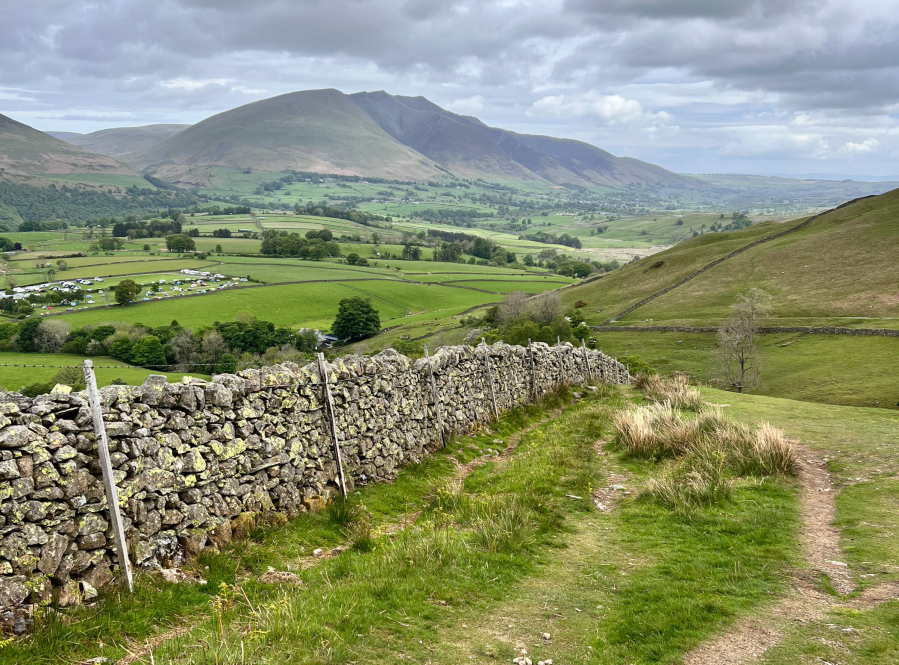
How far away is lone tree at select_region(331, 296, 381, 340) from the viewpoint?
336ft

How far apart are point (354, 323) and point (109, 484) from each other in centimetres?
9715

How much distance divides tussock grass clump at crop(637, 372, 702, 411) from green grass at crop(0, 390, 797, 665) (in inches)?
365

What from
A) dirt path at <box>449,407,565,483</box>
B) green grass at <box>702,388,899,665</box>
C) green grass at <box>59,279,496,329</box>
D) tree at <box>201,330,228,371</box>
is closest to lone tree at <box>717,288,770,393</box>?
green grass at <box>702,388,899,665</box>

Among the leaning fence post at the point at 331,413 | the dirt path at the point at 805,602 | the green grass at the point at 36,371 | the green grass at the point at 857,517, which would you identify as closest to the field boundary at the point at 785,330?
the green grass at the point at 857,517

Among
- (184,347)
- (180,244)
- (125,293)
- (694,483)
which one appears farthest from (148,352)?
(180,244)

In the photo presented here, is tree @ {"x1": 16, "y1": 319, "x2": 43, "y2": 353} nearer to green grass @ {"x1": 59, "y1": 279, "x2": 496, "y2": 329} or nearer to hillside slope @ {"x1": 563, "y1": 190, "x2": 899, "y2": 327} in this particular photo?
Result: green grass @ {"x1": 59, "y1": 279, "x2": 496, "y2": 329}

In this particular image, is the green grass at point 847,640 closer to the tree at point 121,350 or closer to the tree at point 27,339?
the tree at point 121,350

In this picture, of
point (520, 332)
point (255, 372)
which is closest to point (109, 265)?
point (520, 332)

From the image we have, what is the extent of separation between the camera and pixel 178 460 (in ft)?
26.3

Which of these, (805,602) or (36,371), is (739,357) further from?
(36,371)

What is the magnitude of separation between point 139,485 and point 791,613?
8235 mm

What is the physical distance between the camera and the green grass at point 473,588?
5879mm

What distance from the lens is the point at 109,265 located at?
473 ft

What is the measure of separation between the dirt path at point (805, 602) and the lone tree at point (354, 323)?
9542 cm
